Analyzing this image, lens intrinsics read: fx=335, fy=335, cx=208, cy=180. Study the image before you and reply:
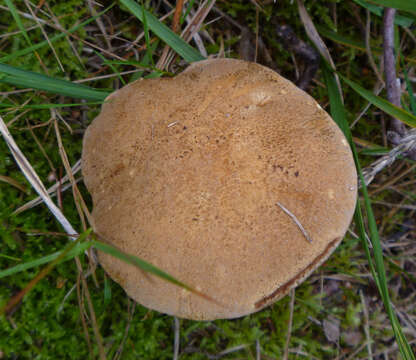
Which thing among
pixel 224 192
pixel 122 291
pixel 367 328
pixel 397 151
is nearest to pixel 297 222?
pixel 224 192

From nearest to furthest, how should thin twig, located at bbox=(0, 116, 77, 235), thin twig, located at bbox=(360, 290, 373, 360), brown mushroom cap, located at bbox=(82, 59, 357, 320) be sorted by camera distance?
brown mushroom cap, located at bbox=(82, 59, 357, 320) → thin twig, located at bbox=(0, 116, 77, 235) → thin twig, located at bbox=(360, 290, 373, 360)

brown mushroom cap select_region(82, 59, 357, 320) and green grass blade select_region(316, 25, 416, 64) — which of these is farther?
green grass blade select_region(316, 25, 416, 64)

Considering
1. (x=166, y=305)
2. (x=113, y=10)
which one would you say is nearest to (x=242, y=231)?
(x=166, y=305)

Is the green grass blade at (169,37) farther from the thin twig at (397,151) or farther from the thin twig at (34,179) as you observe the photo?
the thin twig at (397,151)

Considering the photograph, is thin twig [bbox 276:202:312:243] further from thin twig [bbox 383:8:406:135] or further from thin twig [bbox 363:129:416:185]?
thin twig [bbox 383:8:406:135]

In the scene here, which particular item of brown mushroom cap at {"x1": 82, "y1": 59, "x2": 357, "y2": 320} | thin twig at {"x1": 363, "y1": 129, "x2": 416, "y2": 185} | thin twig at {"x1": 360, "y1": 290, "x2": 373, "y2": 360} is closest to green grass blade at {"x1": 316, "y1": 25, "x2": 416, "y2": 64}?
thin twig at {"x1": 363, "y1": 129, "x2": 416, "y2": 185}

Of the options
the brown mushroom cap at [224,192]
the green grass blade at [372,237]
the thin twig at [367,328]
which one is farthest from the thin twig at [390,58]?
the thin twig at [367,328]

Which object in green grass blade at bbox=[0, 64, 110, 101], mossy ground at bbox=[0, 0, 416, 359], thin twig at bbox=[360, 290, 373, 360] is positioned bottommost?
thin twig at bbox=[360, 290, 373, 360]
